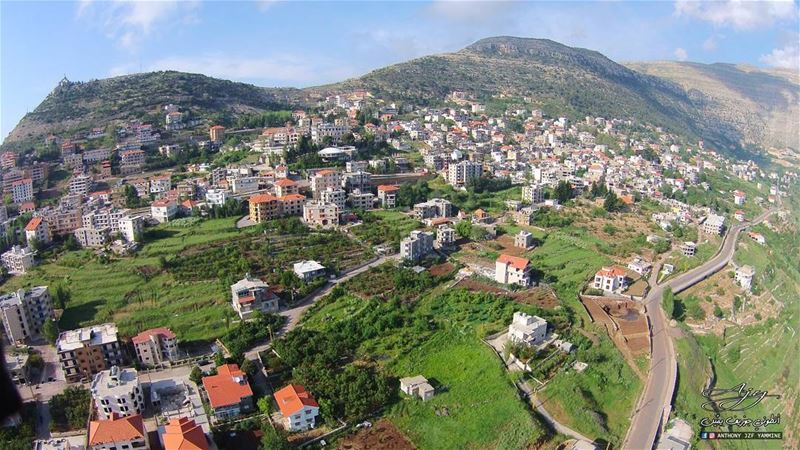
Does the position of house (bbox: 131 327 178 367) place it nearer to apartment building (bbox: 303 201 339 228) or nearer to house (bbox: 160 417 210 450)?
house (bbox: 160 417 210 450)

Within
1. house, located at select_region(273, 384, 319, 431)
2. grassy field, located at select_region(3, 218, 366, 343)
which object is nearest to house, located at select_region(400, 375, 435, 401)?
house, located at select_region(273, 384, 319, 431)

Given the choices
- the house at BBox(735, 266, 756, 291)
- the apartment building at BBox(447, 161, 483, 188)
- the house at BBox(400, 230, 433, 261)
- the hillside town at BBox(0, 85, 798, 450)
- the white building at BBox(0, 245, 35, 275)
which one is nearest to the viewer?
the hillside town at BBox(0, 85, 798, 450)

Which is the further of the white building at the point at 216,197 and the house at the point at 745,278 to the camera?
the white building at the point at 216,197

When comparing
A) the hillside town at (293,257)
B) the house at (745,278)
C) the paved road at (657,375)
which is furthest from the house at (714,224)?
the paved road at (657,375)

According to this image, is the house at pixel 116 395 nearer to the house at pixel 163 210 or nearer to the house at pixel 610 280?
the house at pixel 163 210

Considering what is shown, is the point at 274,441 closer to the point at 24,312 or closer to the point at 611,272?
the point at 24,312

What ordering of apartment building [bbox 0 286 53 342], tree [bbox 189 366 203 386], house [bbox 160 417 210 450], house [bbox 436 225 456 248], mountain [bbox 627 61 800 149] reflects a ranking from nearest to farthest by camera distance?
house [bbox 160 417 210 450] → tree [bbox 189 366 203 386] → apartment building [bbox 0 286 53 342] → house [bbox 436 225 456 248] → mountain [bbox 627 61 800 149]

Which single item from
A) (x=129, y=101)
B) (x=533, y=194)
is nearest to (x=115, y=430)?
(x=533, y=194)
